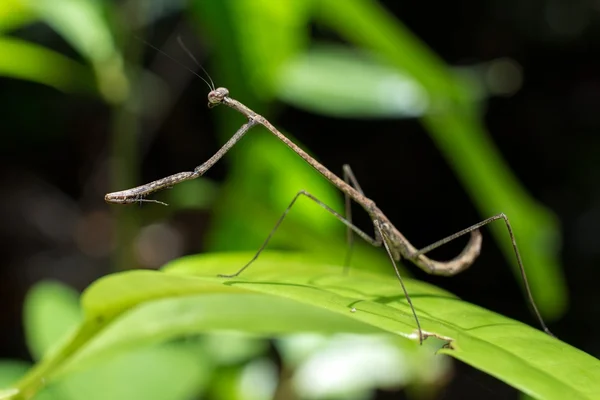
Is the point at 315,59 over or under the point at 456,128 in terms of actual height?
over

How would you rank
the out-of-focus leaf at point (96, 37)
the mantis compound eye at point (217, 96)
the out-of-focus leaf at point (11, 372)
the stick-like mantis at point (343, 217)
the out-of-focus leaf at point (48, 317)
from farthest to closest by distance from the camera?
the out-of-focus leaf at point (11, 372) < the out-of-focus leaf at point (96, 37) < the out-of-focus leaf at point (48, 317) < the mantis compound eye at point (217, 96) < the stick-like mantis at point (343, 217)

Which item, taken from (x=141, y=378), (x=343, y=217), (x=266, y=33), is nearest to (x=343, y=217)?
(x=343, y=217)

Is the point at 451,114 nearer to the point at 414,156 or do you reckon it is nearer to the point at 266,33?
the point at 266,33

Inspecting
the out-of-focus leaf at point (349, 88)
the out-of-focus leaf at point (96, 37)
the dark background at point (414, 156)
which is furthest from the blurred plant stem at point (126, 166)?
the dark background at point (414, 156)

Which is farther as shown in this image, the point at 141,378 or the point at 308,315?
the point at 141,378

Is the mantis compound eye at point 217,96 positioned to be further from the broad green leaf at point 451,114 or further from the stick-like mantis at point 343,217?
the broad green leaf at point 451,114

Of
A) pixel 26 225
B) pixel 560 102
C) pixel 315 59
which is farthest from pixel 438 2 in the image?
pixel 26 225

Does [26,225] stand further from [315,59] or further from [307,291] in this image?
[307,291]
